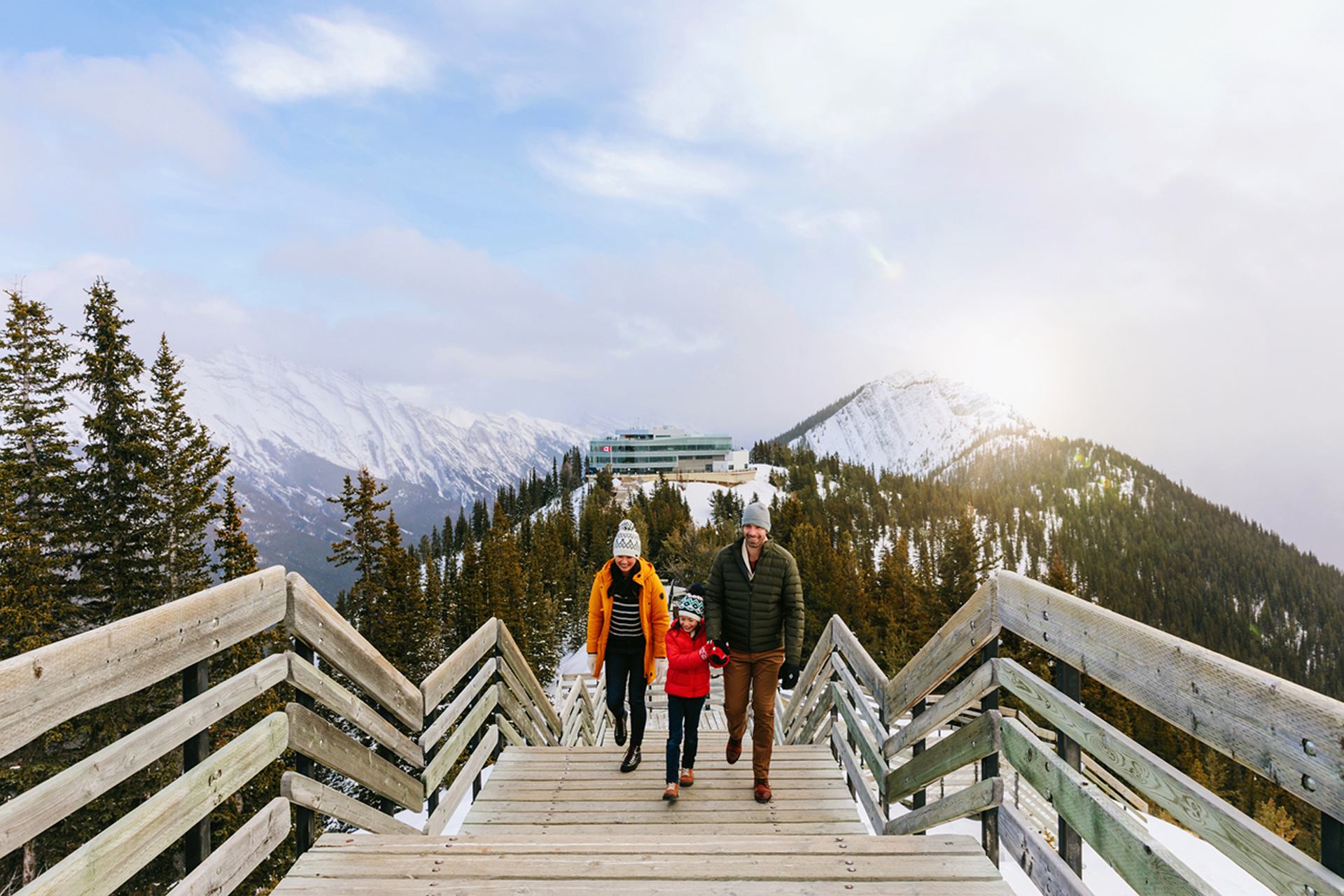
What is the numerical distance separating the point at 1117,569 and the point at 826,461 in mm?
50348

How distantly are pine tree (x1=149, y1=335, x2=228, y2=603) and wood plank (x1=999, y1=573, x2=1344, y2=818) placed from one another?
76.8 ft

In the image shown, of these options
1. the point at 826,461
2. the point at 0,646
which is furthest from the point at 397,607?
the point at 826,461

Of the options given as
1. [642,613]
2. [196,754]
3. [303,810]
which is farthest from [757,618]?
[196,754]

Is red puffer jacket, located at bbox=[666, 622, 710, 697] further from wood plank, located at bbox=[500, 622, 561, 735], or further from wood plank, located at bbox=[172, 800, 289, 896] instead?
wood plank, located at bbox=[172, 800, 289, 896]

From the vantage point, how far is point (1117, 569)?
10931cm

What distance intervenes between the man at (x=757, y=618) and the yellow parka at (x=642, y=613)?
0.75 metres

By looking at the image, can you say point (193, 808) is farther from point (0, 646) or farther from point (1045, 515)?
point (1045, 515)

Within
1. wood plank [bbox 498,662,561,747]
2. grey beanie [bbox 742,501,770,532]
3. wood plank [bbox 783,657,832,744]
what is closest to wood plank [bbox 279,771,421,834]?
wood plank [bbox 498,662,561,747]

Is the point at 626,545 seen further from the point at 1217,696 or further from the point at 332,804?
the point at 1217,696

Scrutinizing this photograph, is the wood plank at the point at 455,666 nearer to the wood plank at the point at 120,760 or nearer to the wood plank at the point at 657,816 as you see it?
the wood plank at the point at 657,816

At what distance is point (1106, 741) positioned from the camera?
229 cm

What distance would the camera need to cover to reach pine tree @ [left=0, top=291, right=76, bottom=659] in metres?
16.8

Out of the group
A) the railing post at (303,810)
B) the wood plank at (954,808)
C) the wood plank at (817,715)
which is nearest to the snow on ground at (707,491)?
the wood plank at (817,715)

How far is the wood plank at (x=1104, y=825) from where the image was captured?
191cm
